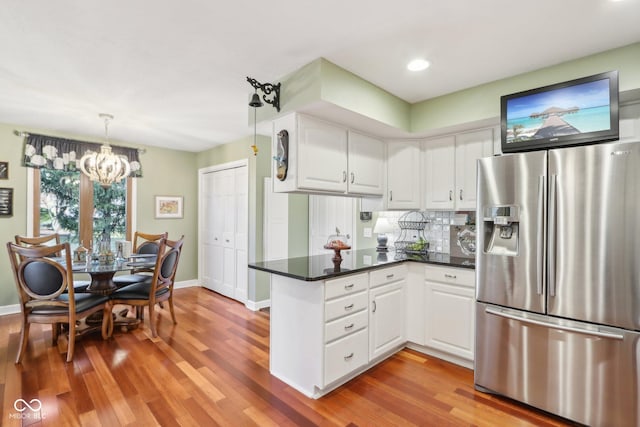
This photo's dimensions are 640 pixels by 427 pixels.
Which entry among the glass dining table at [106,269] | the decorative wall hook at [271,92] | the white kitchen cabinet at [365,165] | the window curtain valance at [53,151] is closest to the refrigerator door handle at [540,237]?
the white kitchen cabinet at [365,165]

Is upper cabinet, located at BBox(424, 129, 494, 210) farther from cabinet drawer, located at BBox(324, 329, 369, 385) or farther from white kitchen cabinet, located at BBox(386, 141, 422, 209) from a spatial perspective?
cabinet drawer, located at BBox(324, 329, 369, 385)

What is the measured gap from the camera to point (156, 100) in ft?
10.4

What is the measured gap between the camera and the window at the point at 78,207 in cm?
427

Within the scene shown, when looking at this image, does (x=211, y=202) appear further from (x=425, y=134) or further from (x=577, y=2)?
(x=577, y=2)

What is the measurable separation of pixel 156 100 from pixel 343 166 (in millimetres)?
2013

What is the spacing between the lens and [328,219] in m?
4.47

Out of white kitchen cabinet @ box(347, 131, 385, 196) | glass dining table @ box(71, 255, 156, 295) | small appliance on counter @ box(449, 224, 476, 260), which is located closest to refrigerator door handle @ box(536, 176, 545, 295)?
small appliance on counter @ box(449, 224, 476, 260)

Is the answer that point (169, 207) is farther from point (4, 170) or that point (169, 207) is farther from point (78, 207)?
point (4, 170)

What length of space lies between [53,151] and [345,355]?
463 centimetres

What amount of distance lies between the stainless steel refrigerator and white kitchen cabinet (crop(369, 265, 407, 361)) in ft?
2.34

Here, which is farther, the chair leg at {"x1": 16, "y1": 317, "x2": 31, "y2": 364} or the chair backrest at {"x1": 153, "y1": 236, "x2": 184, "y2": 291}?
the chair backrest at {"x1": 153, "y1": 236, "x2": 184, "y2": 291}

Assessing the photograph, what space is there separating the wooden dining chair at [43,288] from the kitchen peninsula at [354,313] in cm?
179

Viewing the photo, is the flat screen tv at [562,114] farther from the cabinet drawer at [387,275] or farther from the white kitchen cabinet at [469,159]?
the cabinet drawer at [387,275]

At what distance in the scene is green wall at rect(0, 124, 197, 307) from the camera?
13.1 feet
